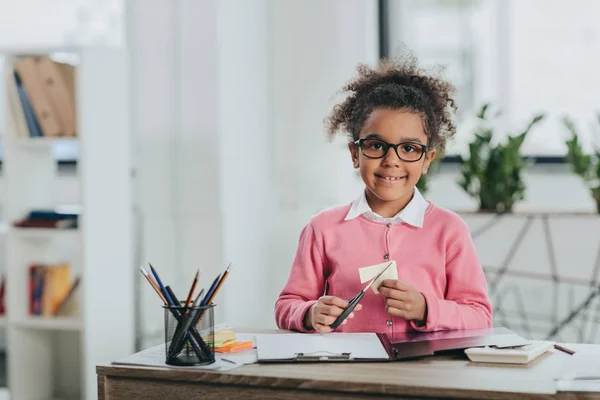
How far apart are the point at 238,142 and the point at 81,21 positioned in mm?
1437

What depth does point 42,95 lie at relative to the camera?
3469mm

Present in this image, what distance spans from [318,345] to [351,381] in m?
0.22

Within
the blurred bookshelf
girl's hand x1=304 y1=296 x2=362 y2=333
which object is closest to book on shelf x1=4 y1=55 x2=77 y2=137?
the blurred bookshelf

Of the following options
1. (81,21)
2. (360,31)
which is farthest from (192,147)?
(81,21)

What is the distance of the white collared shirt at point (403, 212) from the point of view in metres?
1.80

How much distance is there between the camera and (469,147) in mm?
3516

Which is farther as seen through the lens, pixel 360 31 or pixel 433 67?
pixel 360 31


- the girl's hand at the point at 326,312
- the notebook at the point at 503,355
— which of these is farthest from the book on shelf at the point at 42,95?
the notebook at the point at 503,355

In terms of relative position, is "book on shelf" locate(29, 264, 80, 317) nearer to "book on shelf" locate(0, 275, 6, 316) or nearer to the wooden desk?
"book on shelf" locate(0, 275, 6, 316)

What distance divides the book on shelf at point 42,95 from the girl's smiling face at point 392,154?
1.99 meters

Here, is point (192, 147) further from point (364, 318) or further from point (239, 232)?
point (364, 318)

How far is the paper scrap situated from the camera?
161 centimetres

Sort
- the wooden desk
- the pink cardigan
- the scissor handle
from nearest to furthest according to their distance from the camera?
the wooden desk, the scissor handle, the pink cardigan

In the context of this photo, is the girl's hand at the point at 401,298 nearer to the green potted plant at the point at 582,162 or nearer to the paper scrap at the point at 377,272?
the paper scrap at the point at 377,272
